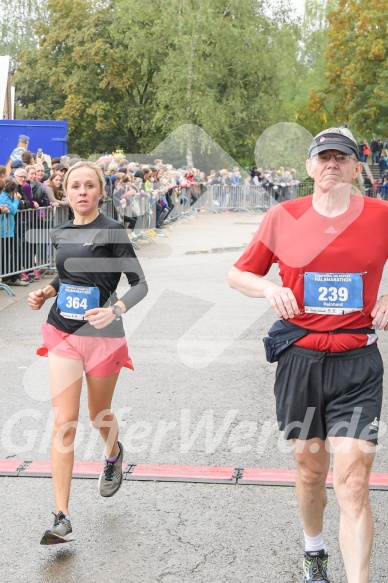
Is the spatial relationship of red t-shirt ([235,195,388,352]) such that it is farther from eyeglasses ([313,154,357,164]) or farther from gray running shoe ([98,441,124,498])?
gray running shoe ([98,441,124,498])

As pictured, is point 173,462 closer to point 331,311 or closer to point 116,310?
point 116,310

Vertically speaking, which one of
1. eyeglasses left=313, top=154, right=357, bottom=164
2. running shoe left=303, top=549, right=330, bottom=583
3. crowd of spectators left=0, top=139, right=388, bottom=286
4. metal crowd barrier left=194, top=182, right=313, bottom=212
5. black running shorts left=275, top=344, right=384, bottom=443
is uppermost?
eyeglasses left=313, top=154, right=357, bottom=164

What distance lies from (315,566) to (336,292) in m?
1.14

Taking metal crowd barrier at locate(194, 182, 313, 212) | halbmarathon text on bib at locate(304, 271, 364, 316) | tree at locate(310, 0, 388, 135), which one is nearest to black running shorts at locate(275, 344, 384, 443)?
halbmarathon text on bib at locate(304, 271, 364, 316)

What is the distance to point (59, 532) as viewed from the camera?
4.61 metres

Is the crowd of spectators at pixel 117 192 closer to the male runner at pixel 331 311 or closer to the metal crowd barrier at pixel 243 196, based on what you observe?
the metal crowd barrier at pixel 243 196

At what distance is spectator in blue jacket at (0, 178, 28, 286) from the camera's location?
13.7m

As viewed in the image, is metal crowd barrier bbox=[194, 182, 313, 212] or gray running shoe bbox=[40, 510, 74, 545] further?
metal crowd barrier bbox=[194, 182, 313, 212]

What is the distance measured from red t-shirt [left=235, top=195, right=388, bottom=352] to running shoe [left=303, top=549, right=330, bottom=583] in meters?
0.88

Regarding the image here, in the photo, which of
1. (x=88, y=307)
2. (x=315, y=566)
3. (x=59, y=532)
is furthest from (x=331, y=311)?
(x=59, y=532)

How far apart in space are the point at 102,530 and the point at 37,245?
10.9 metres

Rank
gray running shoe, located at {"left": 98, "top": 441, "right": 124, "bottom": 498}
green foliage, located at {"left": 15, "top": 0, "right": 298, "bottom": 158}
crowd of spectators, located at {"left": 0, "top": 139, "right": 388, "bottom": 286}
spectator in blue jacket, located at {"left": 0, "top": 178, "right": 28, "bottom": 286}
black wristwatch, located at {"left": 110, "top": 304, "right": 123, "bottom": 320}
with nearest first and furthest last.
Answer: black wristwatch, located at {"left": 110, "top": 304, "right": 123, "bottom": 320} → gray running shoe, located at {"left": 98, "top": 441, "right": 124, "bottom": 498} → spectator in blue jacket, located at {"left": 0, "top": 178, "right": 28, "bottom": 286} → crowd of spectators, located at {"left": 0, "top": 139, "right": 388, "bottom": 286} → green foliage, located at {"left": 15, "top": 0, "right": 298, "bottom": 158}

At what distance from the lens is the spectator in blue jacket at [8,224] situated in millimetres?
13656

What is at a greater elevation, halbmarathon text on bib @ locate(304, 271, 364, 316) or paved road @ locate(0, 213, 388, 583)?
halbmarathon text on bib @ locate(304, 271, 364, 316)
